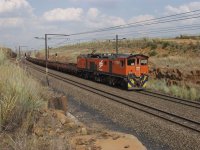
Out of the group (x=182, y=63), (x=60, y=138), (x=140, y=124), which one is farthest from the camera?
(x=182, y=63)

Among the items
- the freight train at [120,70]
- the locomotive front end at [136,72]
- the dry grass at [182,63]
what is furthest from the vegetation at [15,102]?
the dry grass at [182,63]

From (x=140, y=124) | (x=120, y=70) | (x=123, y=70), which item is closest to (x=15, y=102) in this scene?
(x=140, y=124)

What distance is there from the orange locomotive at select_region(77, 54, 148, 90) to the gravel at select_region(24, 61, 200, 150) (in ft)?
16.2

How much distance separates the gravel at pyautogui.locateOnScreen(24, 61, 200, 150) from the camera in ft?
36.9

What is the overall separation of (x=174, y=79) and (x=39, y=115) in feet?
76.2

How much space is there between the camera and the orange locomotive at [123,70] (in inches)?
1031

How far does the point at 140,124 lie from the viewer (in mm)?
14016

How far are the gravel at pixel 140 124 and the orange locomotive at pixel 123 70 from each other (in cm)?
493

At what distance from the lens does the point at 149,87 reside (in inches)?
1109

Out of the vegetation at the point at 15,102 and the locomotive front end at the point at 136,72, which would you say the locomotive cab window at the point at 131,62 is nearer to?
the locomotive front end at the point at 136,72

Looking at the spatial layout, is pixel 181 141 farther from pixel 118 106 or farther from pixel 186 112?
pixel 118 106

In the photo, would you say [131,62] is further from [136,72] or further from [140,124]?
[140,124]

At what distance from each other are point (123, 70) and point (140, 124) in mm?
12677

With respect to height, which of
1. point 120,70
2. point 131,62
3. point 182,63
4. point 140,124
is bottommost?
point 140,124
